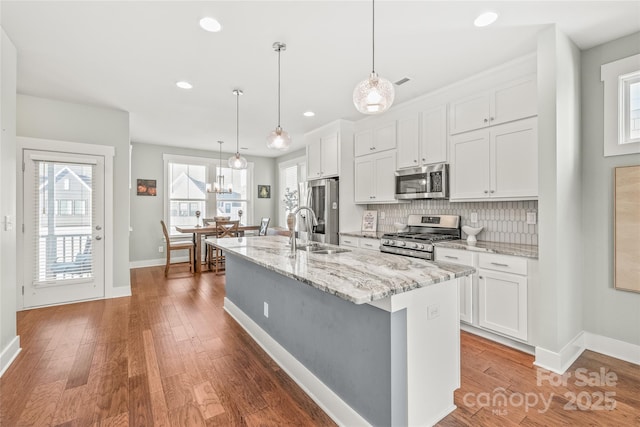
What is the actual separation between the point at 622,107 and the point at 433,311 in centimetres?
240

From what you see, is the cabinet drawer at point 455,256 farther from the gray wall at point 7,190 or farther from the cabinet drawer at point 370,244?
the gray wall at point 7,190

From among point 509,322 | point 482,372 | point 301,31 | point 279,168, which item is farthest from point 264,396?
point 279,168

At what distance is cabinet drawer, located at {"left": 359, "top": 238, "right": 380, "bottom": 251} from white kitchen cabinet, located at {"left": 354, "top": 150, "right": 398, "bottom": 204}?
62 cm

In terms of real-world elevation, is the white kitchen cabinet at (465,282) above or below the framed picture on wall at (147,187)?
below

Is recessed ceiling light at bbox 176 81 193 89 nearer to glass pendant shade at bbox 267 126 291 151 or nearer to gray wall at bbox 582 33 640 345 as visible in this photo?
glass pendant shade at bbox 267 126 291 151

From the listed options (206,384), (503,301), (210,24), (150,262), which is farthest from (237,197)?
(503,301)

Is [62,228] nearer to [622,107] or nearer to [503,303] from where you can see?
[503,303]

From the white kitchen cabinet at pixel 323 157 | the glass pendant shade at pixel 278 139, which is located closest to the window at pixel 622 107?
the glass pendant shade at pixel 278 139

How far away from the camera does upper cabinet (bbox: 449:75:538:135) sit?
8.63 feet

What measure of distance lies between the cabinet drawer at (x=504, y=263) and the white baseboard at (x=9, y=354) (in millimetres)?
3942

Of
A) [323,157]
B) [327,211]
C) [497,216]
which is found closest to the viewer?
[497,216]

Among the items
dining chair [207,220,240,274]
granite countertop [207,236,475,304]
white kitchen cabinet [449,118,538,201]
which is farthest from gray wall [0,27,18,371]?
white kitchen cabinet [449,118,538,201]

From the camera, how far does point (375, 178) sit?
423cm

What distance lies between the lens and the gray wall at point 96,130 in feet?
11.7
